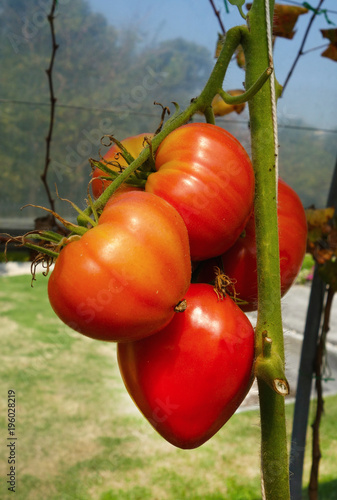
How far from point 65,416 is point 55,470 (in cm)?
44

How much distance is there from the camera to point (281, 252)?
37cm

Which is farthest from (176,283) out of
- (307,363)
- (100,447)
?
(100,447)

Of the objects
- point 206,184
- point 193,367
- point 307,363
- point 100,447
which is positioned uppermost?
point 206,184

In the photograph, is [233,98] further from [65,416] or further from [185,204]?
[65,416]

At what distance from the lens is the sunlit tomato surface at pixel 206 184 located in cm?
32

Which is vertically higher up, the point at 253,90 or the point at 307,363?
the point at 253,90

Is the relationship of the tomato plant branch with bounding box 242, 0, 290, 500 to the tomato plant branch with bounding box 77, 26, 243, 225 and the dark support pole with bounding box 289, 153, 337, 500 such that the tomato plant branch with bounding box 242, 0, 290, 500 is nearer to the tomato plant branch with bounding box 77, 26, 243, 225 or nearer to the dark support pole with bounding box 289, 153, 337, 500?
the tomato plant branch with bounding box 77, 26, 243, 225

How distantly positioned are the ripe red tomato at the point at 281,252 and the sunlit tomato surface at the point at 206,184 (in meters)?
0.04

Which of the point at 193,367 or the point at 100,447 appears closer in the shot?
the point at 193,367

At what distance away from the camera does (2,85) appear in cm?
138

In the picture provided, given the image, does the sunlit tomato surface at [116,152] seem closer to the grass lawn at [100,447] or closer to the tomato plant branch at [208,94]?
the tomato plant branch at [208,94]

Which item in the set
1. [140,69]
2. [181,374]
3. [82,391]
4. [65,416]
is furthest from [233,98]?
[82,391]

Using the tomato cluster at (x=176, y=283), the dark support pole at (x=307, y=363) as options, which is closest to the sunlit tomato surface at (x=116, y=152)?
the tomato cluster at (x=176, y=283)

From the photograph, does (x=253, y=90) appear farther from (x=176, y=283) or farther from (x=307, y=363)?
(x=307, y=363)
